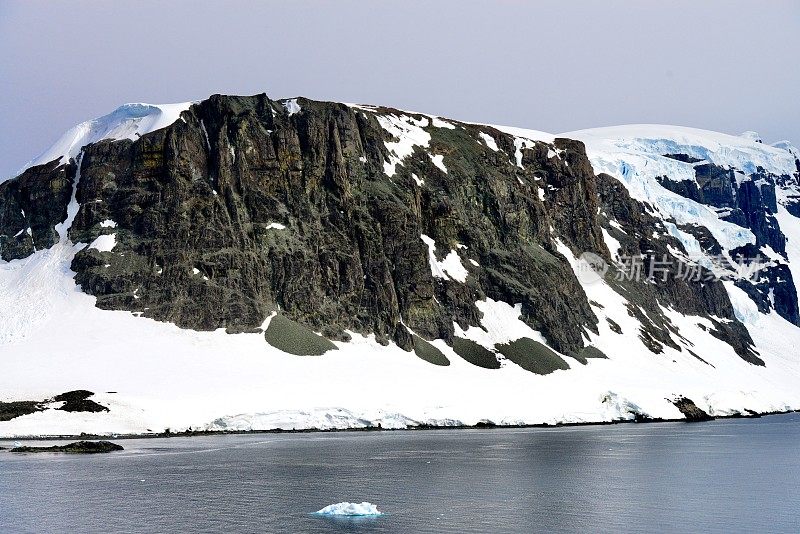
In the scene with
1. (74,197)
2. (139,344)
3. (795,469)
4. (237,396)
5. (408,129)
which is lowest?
(795,469)

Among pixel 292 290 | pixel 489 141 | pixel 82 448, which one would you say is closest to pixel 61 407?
pixel 82 448

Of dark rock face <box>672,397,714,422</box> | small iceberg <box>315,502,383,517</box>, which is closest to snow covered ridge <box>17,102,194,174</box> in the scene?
dark rock face <box>672,397,714,422</box>

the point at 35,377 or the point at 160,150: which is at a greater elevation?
the point at 160,150

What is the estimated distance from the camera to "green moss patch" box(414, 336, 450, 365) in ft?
479

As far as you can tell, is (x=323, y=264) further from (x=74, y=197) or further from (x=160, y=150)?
(x=74, y=197)

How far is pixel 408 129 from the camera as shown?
603ft

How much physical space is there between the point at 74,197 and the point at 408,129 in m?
64.2

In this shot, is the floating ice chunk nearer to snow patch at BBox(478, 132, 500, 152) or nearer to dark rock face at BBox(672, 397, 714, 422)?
snow patch at BBox(478, 132, 500, 152)

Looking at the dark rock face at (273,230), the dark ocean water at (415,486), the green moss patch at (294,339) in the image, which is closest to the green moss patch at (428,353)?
the dark rock face at (273,230)

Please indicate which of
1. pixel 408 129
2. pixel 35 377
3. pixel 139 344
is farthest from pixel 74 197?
pixel 408 129

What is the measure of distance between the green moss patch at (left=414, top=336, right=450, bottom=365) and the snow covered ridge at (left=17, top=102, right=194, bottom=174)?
5224cm

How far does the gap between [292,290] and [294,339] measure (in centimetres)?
1098

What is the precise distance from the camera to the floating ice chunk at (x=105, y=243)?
143 meters

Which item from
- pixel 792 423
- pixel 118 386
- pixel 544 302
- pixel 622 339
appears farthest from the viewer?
pixel 622 339
